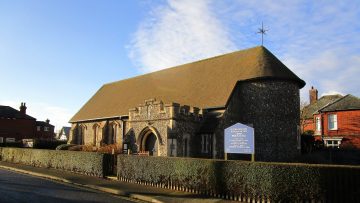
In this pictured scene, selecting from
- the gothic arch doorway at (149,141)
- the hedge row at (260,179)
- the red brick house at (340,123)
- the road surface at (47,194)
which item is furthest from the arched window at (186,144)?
the red brick house at (340,123)

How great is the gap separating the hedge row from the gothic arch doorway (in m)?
8.08

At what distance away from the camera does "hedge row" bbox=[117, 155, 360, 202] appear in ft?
39.3

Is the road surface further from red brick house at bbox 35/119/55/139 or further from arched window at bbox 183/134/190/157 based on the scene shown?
red brick house at bbox 35/119/55/139

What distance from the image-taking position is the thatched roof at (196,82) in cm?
2781

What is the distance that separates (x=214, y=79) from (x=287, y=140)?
26.2 ft

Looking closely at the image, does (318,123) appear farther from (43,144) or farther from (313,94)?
(43,144)

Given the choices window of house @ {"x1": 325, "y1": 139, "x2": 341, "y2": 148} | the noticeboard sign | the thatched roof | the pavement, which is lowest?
the pavement

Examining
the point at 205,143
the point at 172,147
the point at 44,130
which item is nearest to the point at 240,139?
the point at 172,147

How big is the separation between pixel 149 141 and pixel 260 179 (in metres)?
14.4

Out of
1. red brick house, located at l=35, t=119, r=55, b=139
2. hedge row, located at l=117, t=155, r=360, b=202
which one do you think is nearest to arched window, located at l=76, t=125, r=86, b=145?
hedge row, located at l=117, t=155, r=360, b=202

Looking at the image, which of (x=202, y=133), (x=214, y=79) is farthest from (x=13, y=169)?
(x=214, y=79)

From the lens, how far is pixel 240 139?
51.9 feet

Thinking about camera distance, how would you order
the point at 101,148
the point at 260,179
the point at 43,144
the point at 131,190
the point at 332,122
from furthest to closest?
the point at 43,144 → the point at 332,122 → the point at 101,148 → the point at 131,190 → the point at 260,179

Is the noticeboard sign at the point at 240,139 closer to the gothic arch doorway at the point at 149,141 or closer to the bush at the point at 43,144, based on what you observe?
the gothic arch doorway at the point at 149,141
